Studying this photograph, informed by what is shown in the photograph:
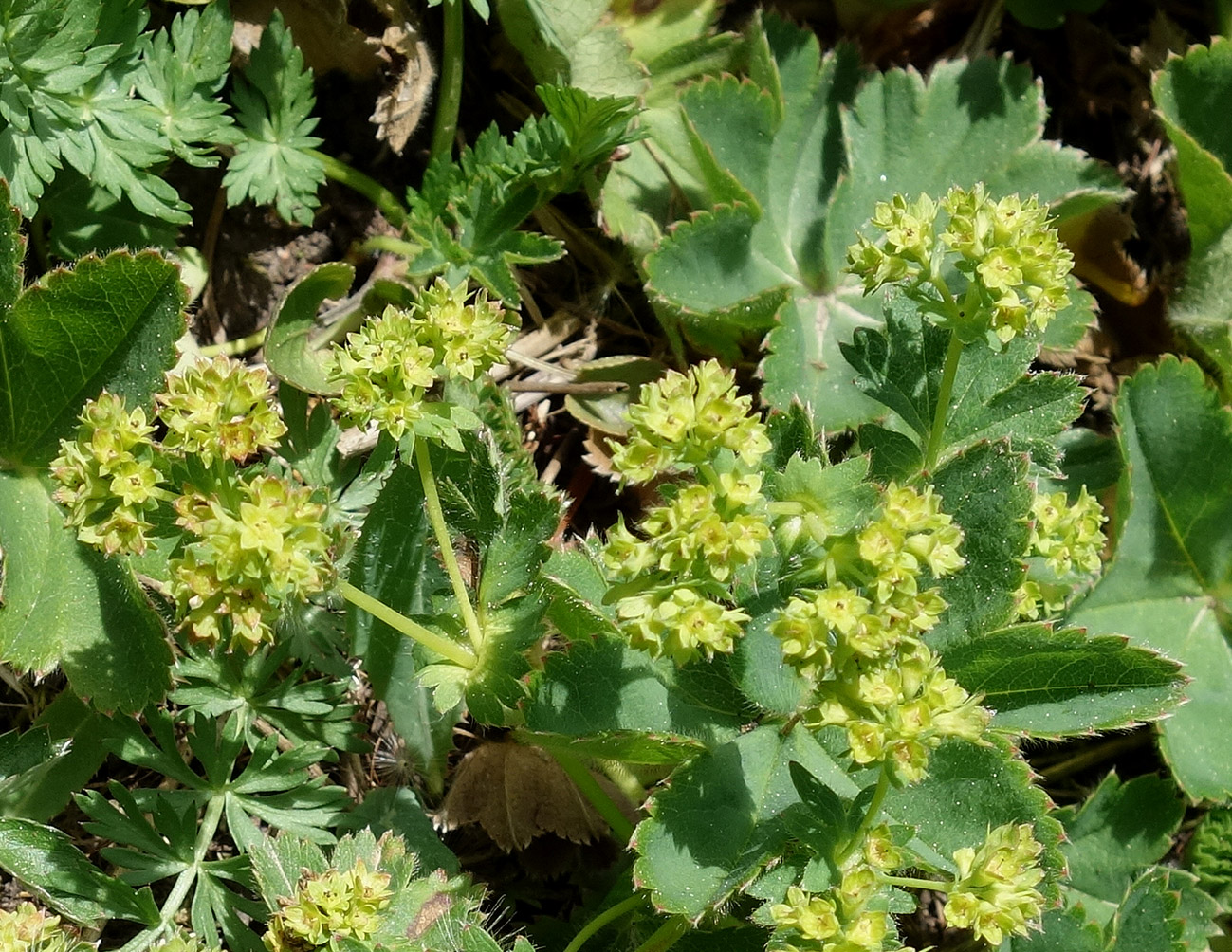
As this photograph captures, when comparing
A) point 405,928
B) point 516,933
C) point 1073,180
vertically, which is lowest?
→ point 516,933

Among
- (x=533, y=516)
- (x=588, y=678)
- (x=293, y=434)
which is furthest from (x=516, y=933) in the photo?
(x=293, y=434)

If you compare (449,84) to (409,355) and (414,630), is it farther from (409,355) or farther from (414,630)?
(414,630)

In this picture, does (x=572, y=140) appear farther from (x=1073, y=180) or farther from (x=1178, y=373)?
(x=1178, y=373)

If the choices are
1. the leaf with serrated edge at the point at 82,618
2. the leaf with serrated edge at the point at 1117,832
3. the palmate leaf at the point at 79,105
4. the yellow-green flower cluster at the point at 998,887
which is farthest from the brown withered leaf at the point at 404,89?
the leaf with serrated edge at the point at 1117,832

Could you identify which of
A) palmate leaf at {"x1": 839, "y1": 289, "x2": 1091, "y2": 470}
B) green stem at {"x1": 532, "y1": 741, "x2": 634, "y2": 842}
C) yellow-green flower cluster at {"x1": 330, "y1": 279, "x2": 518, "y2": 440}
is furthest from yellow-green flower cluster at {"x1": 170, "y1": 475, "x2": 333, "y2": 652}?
palmate leaf at {"x1": 839, "y1": 289, "x2": 1091, "y2": 470}

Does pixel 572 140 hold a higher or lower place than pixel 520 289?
higher

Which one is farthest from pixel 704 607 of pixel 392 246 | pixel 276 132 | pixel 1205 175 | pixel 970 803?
pixel 1205 175
